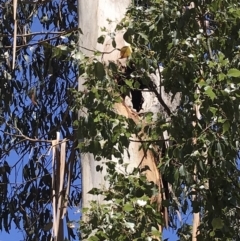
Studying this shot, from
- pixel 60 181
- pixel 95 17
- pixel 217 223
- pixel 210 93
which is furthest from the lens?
pixel 60 181

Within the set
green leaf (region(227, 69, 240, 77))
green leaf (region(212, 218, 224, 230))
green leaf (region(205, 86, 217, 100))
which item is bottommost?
green leaf (region(212, 218, 224, 230))

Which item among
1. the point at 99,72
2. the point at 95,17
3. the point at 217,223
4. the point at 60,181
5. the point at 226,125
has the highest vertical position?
the point at 95,17

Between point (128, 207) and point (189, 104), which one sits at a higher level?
point (189, 104)

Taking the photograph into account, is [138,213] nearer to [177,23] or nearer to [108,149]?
[108,149]

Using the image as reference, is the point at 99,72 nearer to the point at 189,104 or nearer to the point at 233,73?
the point at 189,104

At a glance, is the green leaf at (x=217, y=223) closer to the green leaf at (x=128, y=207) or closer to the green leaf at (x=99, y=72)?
the green leaf at (x=128, y=207)

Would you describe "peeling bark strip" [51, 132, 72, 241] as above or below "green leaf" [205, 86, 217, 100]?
below

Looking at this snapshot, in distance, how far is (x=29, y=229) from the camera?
530 centimetres

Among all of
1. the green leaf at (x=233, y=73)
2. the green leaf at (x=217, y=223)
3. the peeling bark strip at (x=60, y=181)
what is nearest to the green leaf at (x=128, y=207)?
the green leaf at (x=217, y=223)

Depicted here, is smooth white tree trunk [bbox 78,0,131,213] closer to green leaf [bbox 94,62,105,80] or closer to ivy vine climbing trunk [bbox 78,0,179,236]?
ivy vine climbing trunk [bbox 78,0,179,236]

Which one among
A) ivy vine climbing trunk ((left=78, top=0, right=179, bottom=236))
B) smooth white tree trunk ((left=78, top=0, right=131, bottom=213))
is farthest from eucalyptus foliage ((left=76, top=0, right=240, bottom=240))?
smooth white tree trunk ((left=78, top=0, right=131, bottom=213))

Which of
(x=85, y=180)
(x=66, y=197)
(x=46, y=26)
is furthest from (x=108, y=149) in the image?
(x=46, y=26)

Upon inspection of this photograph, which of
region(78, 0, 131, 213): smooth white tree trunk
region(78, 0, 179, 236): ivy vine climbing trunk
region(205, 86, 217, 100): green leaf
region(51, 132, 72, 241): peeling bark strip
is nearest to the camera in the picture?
region(205, 86, 217, 100): green leaf

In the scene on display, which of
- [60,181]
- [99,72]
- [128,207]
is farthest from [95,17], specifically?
[128,207]
